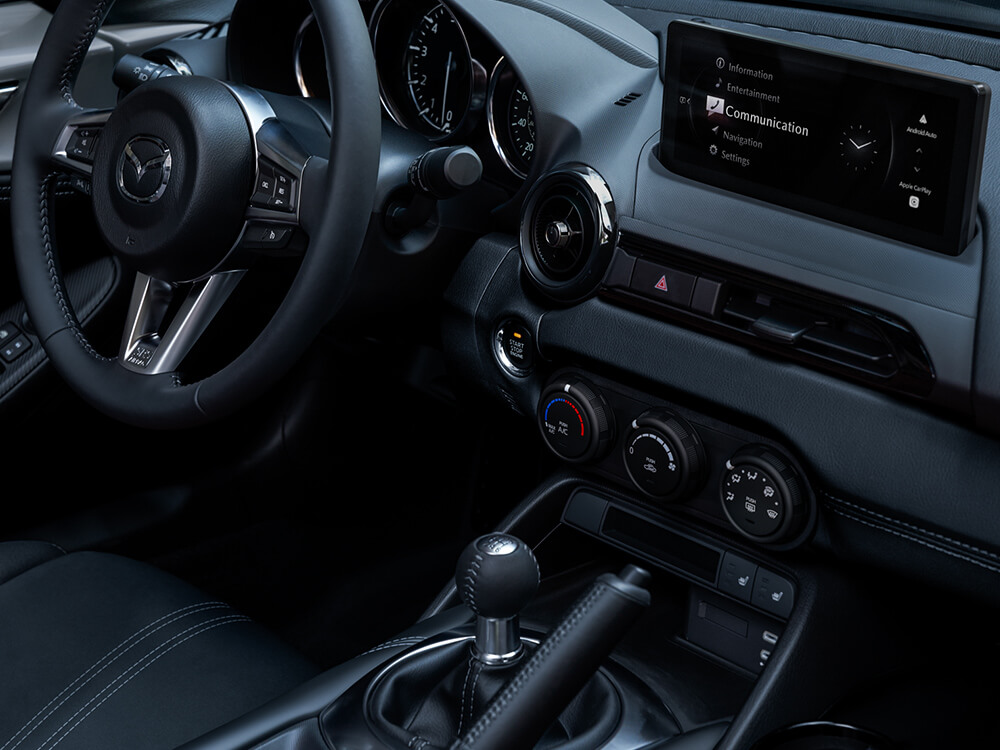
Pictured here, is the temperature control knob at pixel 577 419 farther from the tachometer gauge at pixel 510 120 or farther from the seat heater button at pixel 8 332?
the seat heater button at pixel 8 332

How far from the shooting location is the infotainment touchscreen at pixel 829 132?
97 cm

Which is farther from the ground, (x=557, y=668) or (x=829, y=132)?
(x=829, y=132)

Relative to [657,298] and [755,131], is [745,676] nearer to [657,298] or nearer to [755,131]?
[657,298]

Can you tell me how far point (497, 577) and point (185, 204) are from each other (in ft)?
1.79

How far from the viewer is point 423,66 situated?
1555mm

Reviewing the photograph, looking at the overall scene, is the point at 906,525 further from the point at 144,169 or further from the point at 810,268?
the point at 144,169

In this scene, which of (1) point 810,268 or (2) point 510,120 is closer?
(1) point 810,268

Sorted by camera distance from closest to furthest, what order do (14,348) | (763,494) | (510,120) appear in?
1. (763,494)
2. (510,120)
3. (14,348)

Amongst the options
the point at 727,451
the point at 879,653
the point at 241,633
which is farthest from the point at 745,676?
the point at 241,633

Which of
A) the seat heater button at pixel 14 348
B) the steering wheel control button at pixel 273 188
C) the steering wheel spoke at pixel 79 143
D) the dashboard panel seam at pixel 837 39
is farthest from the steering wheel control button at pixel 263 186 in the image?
the seat heater button at pixel 14 348

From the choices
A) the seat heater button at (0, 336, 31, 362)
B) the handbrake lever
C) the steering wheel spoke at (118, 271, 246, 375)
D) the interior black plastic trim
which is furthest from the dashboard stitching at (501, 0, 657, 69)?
the seat heater button at (0, 336, 31, 362)

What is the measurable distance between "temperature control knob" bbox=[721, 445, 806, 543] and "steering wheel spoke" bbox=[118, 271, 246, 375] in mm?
596

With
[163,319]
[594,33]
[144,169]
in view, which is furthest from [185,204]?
[594,33]

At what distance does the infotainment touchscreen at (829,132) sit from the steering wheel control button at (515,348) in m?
0.30
